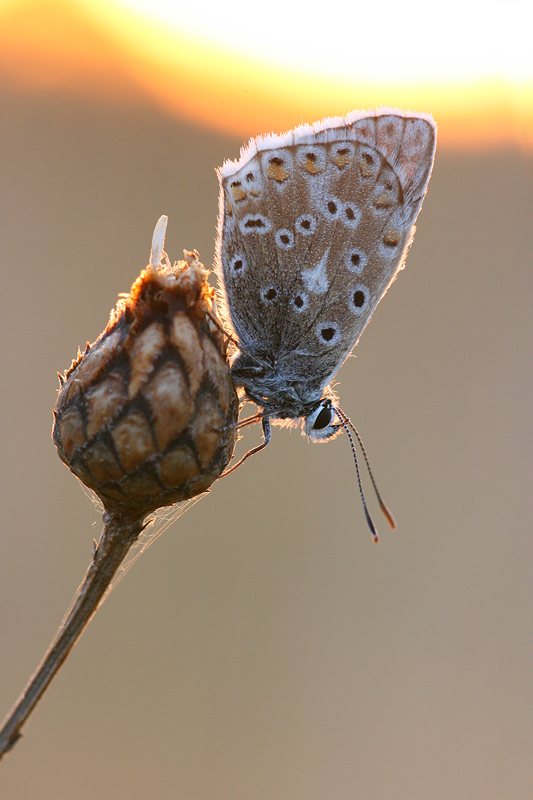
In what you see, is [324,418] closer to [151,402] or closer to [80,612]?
[151,402]

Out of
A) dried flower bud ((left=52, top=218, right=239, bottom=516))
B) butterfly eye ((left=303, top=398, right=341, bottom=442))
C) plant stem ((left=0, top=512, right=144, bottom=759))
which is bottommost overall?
butterfly eye ((left=303, top=398, right=341, bottom=442))

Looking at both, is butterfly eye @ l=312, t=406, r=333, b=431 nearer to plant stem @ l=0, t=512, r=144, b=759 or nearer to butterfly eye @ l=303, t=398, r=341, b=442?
butterfly eye @ l=303, t=398, r=341, b=442

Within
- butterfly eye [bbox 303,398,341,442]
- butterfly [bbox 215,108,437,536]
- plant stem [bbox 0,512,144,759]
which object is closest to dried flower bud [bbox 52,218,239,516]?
plant stem [bbox 0,512,144,759]

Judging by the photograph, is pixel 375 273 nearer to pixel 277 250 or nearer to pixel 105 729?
pixel 277 250

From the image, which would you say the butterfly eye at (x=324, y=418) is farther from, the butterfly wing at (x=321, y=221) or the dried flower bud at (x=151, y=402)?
the dried flower bud at (x=151, y=402)

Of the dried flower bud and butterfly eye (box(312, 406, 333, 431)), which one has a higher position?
the dried flower bud

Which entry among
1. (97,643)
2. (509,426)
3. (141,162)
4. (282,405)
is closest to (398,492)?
(509,426)
